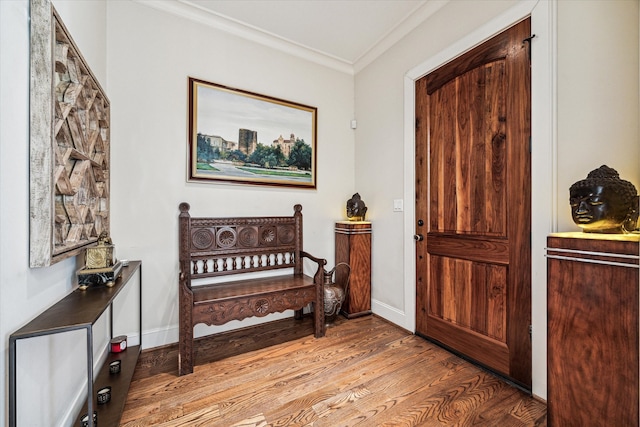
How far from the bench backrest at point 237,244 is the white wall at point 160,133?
11cm

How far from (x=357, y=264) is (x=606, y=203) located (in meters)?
1.96

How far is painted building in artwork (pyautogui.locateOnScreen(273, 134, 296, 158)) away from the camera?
275 centimetres

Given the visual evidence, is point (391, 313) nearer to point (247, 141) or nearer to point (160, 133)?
point (247, 141)

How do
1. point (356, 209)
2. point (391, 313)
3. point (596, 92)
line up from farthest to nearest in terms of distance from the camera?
point (356, 209) → point (391, 313) → point (596, 92)

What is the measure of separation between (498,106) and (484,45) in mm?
476

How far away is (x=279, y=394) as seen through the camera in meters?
1.63

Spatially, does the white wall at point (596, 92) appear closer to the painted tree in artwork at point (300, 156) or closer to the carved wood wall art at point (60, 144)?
the painted tree in artwork at point (300, 156)

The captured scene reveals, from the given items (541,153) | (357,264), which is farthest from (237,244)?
(541,153)

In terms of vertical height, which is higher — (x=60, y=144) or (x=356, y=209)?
(x=60, y=144)

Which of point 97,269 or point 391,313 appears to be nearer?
point 97,269

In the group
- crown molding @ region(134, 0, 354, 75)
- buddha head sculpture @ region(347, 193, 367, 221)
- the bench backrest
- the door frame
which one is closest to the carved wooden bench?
the bench backrest

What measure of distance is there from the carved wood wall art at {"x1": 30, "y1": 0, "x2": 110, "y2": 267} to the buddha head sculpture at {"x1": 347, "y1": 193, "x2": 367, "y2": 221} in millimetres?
2182

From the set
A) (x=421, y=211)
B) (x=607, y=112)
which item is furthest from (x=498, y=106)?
(x=421, y=211)

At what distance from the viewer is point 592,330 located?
1.18 meters
